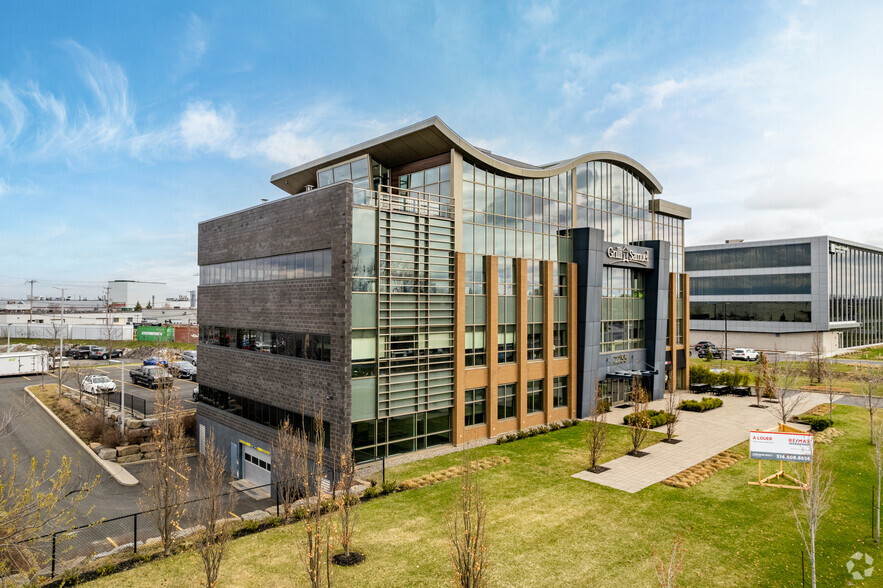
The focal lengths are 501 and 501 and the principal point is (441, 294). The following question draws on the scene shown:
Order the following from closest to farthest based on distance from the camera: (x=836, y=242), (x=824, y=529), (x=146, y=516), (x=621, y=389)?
(x=824, y=529), (x=146, y=516), (x=621, y=389), (x=836, y=242)

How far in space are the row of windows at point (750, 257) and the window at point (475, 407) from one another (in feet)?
223

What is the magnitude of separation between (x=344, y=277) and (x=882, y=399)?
132 feet

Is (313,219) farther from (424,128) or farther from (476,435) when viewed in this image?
(476,435)

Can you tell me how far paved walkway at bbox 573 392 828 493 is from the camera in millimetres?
22141

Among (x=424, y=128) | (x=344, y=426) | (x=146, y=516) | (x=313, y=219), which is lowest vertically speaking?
(x=146, y=516)

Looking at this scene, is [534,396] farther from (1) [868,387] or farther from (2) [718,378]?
(1) [868,387]

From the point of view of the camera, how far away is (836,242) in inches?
2896

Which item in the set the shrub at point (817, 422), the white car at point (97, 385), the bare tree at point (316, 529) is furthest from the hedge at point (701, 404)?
the white car at point (97, 385)

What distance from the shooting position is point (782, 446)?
20.4 metres

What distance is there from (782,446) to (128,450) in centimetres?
3536

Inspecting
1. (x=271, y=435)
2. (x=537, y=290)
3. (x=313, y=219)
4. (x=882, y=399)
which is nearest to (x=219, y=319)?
(x=271, y=435)

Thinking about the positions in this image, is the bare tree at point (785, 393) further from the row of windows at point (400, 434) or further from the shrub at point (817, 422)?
the row of windows at point (400, 434)

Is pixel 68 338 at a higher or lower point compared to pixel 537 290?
lower

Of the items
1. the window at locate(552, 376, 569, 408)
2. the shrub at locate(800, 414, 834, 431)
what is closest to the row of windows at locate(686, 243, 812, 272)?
the shrub at locate(800, 414, 834, 431)
